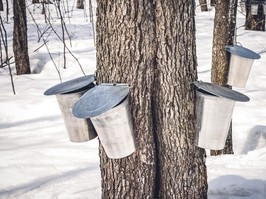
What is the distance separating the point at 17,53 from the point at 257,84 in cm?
463

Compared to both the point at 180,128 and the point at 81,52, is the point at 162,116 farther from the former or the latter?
the point at 81,52

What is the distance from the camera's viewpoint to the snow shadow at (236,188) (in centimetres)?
217

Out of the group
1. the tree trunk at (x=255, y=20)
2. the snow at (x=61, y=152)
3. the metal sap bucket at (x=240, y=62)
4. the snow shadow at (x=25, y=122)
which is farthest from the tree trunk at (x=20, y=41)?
the metal sap bucket at (x=240, y=62)

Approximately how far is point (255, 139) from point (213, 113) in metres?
2.45

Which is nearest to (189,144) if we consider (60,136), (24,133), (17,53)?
(60,136)

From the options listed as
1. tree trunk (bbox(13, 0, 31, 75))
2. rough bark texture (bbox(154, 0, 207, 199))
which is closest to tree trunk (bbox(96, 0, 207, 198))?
rough bark texture (bbox(154, 0, 207, 199))

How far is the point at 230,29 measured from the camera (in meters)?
2.75

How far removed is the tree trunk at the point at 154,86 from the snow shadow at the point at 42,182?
1161 millimetres

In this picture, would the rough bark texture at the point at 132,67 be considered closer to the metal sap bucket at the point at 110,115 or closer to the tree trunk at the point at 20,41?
the metal sap bucket at the point at 110,115

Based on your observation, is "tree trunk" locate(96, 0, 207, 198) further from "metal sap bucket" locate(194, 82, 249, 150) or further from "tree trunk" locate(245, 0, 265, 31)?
"tree trunk" locate(245, 0, 265, 31)

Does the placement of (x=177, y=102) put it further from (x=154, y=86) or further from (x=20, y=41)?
(x=20, y=41)

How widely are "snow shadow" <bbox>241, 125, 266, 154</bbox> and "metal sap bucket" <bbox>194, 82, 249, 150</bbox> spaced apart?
7.45 feet

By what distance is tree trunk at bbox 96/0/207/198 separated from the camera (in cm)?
144

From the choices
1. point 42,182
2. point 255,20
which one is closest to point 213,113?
point 42,182
